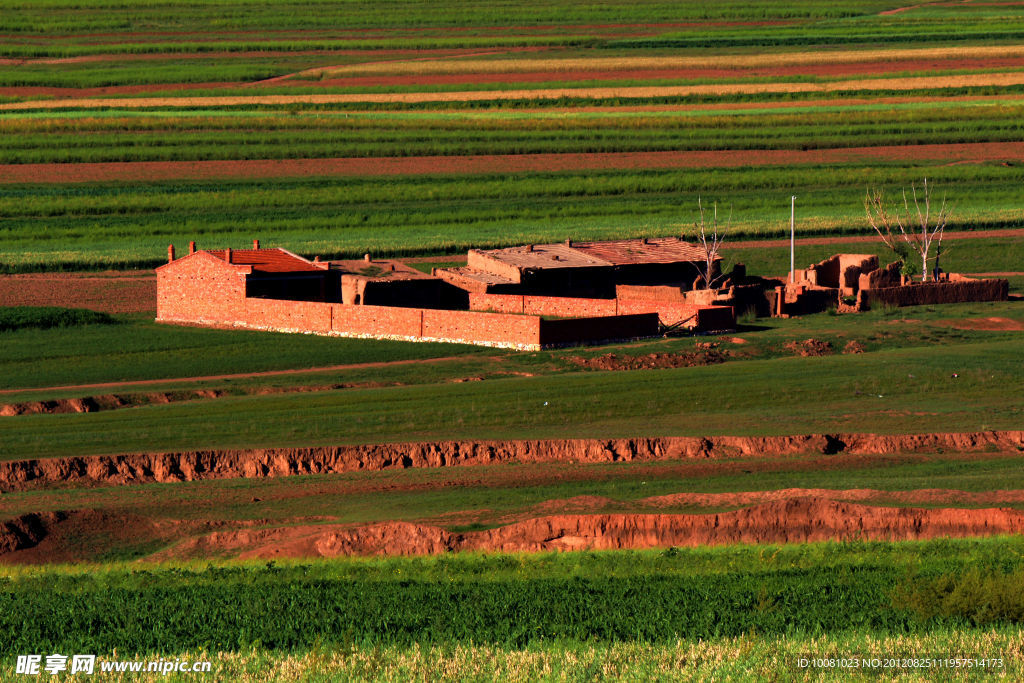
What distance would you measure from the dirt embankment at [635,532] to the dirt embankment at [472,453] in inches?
269

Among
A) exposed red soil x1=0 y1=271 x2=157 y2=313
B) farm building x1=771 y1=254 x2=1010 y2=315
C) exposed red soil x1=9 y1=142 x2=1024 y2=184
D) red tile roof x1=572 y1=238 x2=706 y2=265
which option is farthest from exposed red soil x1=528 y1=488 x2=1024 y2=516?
exposed red soil x1=9 y1=142 x2=1024 y2=184

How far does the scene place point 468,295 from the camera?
60.1 meters

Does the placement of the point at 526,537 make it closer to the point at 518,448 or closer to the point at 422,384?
the point at 518,448

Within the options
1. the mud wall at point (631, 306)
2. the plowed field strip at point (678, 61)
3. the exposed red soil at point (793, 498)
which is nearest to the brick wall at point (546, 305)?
the mud wall at point (631, 306)

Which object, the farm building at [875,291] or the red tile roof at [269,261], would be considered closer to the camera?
the farm building at [875,291]

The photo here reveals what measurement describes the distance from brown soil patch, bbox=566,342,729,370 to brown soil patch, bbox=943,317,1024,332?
11297 millimetres

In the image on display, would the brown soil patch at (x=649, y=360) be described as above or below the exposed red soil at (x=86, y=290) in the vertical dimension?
below

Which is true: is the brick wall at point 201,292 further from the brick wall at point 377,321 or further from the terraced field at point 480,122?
the terraced field at point 480,122

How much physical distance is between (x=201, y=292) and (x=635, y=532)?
35.9m

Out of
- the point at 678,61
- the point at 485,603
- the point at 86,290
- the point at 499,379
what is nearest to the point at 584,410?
the point at 499,379

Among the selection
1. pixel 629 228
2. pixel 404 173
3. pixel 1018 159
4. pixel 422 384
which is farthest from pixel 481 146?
pixel 422 384

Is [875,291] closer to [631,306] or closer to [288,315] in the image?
[631,306]

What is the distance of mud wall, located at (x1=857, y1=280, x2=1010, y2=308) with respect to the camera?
58.5m

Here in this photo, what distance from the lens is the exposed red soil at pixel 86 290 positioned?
206 feet
